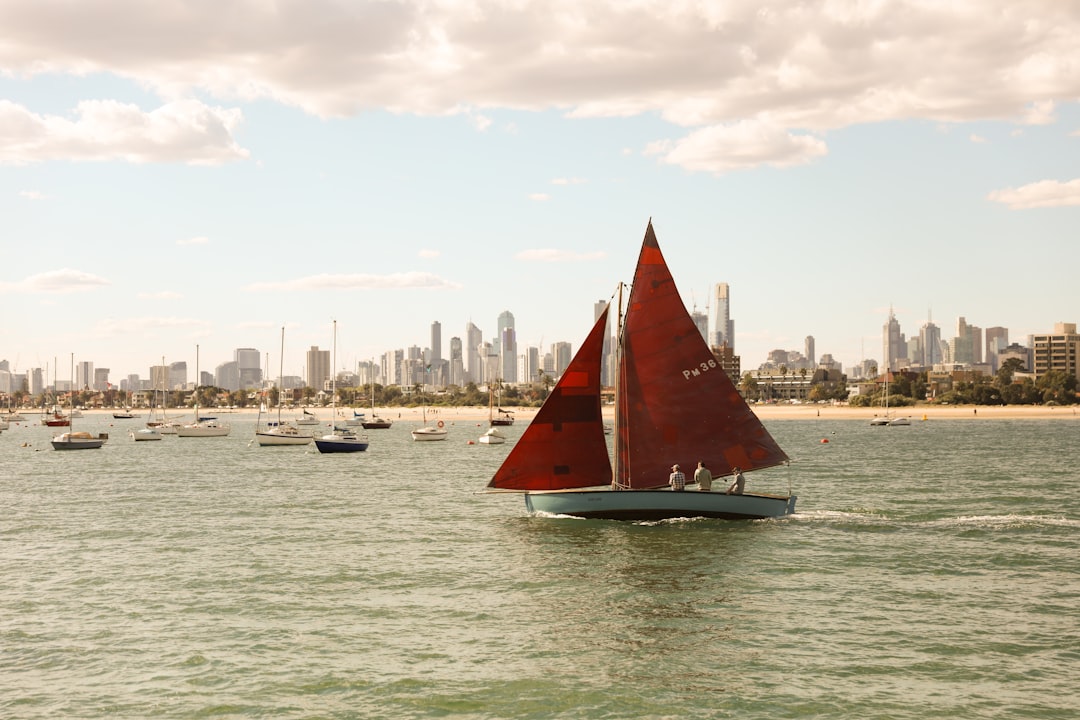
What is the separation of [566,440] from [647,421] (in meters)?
3.78

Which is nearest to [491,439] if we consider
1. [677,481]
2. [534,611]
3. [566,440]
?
[566,440]

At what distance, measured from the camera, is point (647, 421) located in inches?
1847

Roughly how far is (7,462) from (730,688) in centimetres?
10791

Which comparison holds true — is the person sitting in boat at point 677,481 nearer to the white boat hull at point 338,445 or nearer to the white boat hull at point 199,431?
the white boat hull at point 338,445

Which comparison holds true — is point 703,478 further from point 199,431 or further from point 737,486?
point 199,431

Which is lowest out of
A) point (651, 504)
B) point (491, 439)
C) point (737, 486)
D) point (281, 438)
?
A: point (491, 439)

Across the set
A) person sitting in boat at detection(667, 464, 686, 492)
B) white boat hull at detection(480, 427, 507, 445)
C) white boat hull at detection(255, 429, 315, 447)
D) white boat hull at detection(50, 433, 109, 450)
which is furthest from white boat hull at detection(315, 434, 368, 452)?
person sitting in boat at detection(667, 464, 686, 492)

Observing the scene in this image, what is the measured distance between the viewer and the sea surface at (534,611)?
877 inches

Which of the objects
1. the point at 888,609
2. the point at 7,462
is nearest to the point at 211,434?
the point at 7,462

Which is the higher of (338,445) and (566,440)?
(566,440)

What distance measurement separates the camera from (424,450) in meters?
126

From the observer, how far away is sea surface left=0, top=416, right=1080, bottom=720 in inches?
877

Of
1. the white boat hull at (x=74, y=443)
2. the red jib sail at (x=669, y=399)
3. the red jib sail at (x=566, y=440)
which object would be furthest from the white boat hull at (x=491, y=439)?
the red jib sail at (x=669, y=399)

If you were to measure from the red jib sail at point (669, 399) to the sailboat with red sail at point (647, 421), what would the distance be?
Result: 0.05 m
